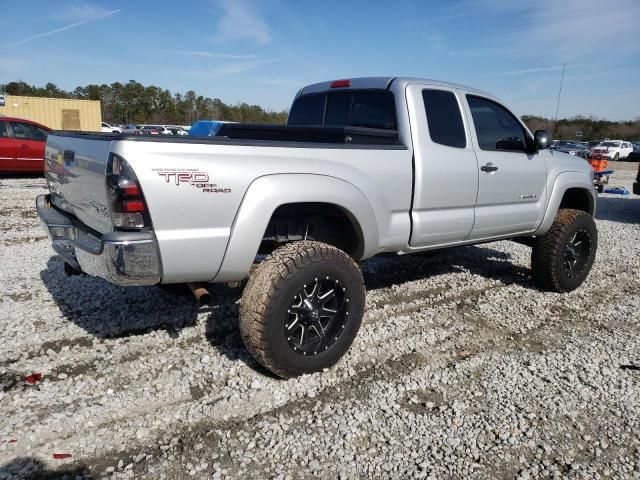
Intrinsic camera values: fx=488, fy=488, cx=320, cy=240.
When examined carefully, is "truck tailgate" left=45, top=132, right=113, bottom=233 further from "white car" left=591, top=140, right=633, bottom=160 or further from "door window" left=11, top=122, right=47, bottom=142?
"white car" left=591, top=140, right=633, bottom=160

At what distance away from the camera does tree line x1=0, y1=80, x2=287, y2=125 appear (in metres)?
56.2

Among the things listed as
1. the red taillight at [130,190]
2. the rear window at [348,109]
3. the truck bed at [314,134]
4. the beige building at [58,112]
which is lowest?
the red taillight at [130,190]

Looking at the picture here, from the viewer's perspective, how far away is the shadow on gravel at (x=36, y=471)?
2189 millimetres

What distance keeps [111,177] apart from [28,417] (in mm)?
1372

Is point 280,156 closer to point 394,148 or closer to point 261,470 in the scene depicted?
point 394,148

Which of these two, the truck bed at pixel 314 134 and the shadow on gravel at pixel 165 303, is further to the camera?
the shadow on gravel at pixel 165 303

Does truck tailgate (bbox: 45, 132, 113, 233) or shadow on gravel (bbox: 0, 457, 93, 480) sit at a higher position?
truck tailgate (bbox: 45, 132, 113, 233)

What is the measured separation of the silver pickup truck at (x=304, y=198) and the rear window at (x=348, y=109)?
0.05 feet

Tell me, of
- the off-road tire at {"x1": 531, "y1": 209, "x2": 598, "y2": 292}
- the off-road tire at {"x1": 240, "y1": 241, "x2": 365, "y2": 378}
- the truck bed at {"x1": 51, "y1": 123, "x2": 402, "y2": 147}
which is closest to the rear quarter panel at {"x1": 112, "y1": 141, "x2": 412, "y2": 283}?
the off-road tire at {"x1": 240, "y1": 241, "x2": 365, "y2": 378}

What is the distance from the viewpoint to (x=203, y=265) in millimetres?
2707

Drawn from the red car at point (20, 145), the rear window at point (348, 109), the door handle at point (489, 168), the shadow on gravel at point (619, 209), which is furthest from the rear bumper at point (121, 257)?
the red car at point (20, 145)

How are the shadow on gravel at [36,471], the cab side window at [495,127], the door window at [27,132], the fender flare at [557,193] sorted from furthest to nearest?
the door window at [27,132] < the fender flare at [557,193] < the cab side window at [495,127] < the shadow on gravel at [36,471]

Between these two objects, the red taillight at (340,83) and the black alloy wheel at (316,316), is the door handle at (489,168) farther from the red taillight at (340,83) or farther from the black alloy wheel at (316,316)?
the black alloy wheel at (316,316)

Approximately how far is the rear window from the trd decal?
1.72 m
